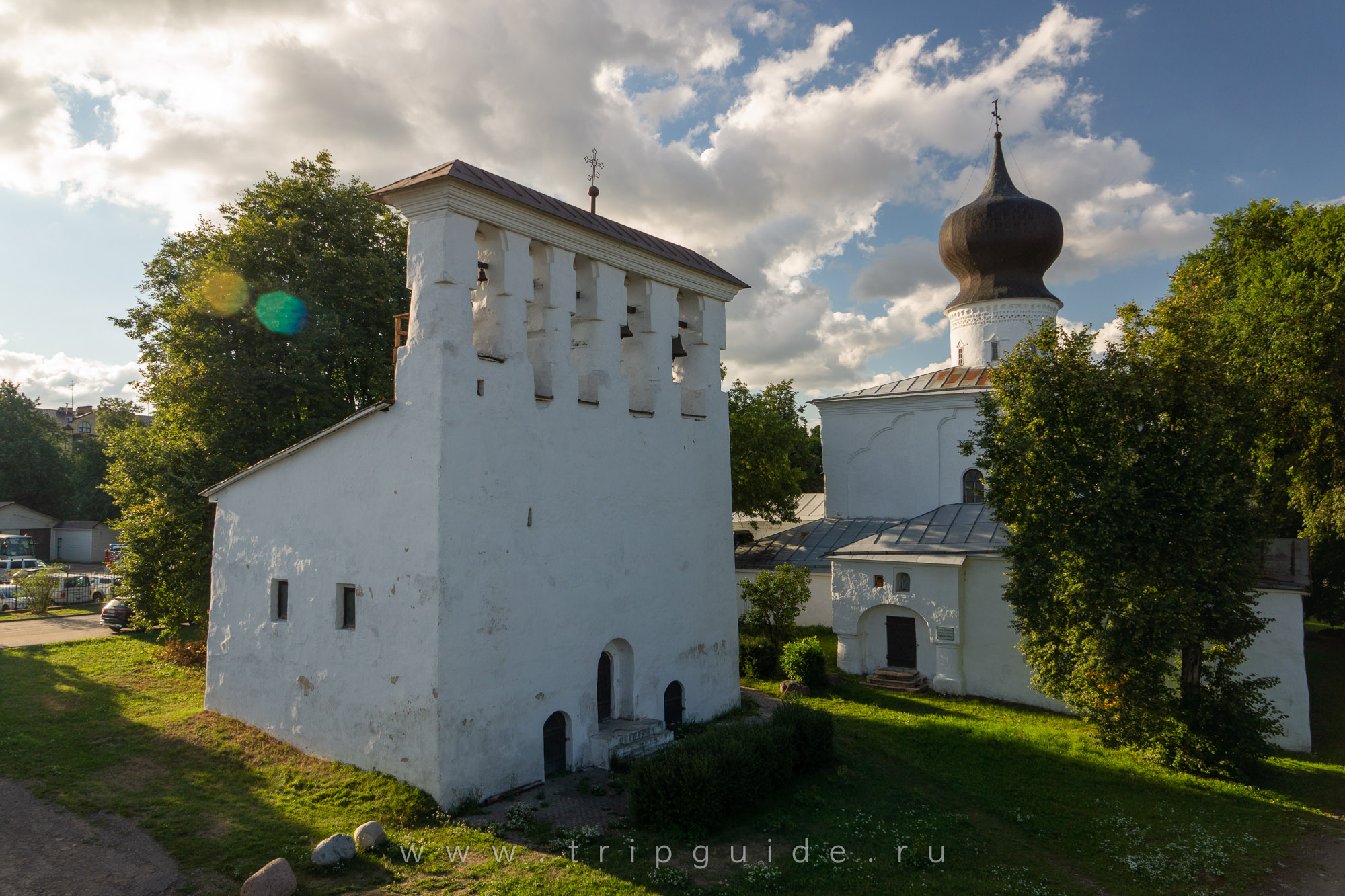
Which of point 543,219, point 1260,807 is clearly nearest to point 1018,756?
point 1260,807

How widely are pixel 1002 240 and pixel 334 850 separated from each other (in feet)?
85.4

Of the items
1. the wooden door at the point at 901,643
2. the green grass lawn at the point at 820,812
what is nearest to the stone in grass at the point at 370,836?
the green grass lawn at the point at 820,812

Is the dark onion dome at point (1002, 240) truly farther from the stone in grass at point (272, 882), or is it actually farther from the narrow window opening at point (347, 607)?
the stone in grass at point (272, 882)

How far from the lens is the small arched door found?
456 inches

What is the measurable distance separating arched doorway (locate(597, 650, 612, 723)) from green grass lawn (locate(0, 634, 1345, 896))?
11.5 ft

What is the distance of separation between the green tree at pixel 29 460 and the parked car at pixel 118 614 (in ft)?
101

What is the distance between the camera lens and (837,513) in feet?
93.6

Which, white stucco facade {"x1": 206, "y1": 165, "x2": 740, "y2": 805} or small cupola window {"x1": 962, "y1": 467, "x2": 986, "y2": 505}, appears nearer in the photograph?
white stucco facade {"x1": 206, "y1": 165, "x2": 740, "y2": 805}

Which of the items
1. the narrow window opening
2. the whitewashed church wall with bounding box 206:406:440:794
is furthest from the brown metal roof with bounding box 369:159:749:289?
the narrow window opening

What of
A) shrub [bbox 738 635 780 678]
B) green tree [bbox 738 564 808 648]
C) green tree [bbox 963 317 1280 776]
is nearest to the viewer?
green tree [bbox 963 317 1280 776]

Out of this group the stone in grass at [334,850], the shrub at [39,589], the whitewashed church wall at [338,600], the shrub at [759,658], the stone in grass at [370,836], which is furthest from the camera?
the shrub at [39,589]

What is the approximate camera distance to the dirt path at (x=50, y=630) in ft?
69.5

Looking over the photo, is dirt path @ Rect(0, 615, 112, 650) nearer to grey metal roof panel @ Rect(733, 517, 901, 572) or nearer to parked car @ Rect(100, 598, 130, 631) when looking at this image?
parked car @ Rect(100, 598, 130, 631)

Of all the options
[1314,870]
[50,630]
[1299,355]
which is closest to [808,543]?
[1299,355]
